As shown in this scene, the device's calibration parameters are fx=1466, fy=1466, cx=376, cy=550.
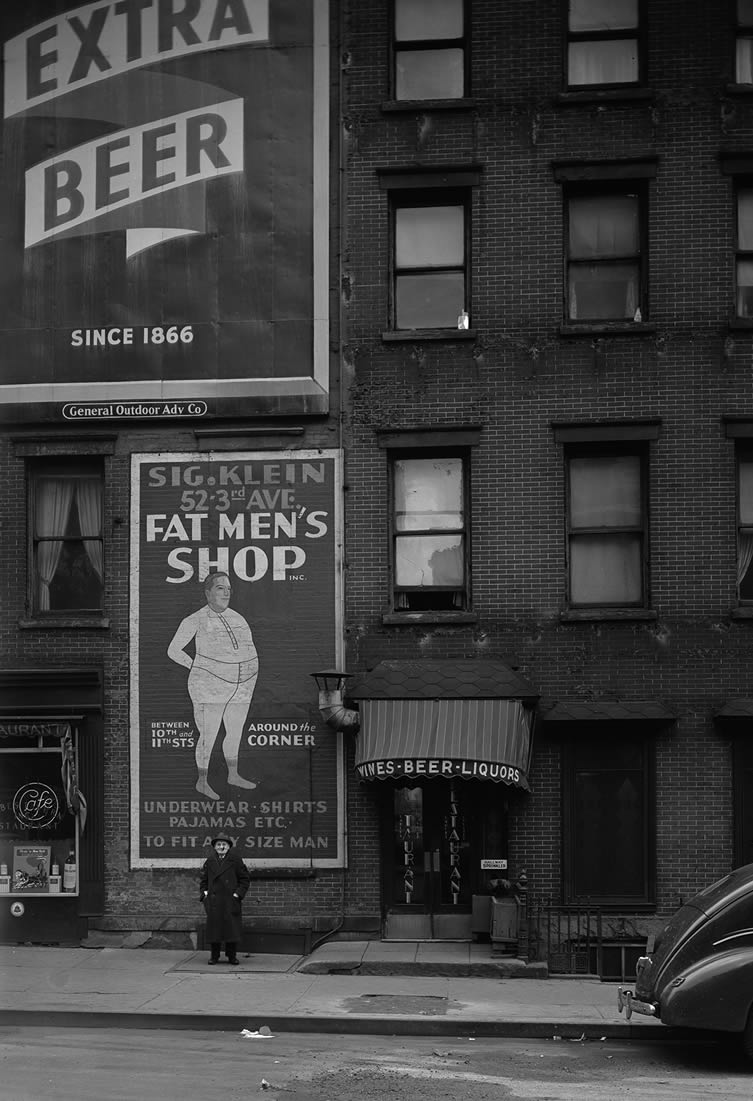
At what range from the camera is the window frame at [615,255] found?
20.9 metres

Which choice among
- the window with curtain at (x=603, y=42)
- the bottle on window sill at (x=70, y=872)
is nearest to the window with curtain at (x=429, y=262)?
the window with curtain at (x=603, y=42)

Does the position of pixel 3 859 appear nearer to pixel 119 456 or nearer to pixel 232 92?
pixel 119 456

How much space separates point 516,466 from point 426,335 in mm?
2268

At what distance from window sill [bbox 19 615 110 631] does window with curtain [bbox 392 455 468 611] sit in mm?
4199

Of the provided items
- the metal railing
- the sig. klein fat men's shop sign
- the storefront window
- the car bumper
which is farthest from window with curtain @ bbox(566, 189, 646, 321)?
the car bumper

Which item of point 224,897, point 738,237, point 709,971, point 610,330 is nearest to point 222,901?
point 224,897

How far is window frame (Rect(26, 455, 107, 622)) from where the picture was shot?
21.1m

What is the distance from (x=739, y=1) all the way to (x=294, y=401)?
28.2ft

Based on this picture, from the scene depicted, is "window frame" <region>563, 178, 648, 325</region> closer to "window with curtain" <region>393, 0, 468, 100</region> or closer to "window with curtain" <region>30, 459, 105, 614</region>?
"window with curtain" <region>393, 0, 468, 100</region>

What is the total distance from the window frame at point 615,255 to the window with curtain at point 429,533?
2804 mm

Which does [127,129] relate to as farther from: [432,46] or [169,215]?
[432,46]

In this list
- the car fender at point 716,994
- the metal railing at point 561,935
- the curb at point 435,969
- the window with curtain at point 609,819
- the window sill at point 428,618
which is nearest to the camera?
the car fender at point 716,994

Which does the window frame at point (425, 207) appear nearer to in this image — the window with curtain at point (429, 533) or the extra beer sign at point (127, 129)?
the window with curtain at point (429, 533)

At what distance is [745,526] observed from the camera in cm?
2052
